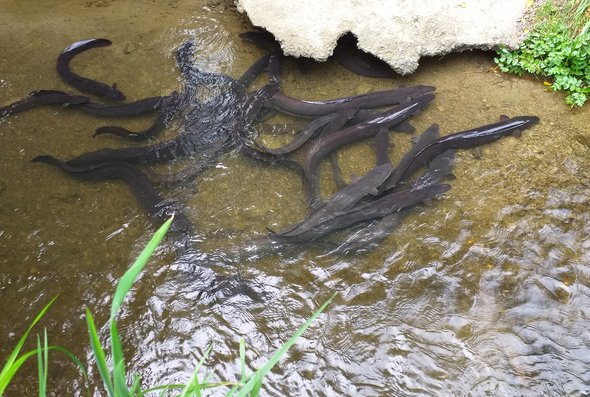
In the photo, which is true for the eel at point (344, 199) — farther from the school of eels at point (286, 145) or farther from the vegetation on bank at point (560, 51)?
the vegetation on bank at point (560, 51)

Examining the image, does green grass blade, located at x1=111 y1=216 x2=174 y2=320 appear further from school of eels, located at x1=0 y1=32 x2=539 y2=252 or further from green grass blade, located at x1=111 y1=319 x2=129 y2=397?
school of eels, located at x1=0 y1=32 x2=539 y2=252

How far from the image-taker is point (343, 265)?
3924 millimetres

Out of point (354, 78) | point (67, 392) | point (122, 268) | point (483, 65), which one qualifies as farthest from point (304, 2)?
point (67, 392)

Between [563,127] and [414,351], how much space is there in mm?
2957

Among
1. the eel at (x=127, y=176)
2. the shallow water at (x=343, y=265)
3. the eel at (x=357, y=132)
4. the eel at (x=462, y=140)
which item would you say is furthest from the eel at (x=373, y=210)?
the eel at (x=127, y=176)

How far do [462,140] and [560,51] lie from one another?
1.51m

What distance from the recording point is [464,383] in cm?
320

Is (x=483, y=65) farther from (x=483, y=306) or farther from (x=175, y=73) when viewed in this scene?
(x=175, y=73)

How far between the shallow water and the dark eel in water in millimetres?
115

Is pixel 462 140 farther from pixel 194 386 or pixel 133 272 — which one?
pixel 133 272

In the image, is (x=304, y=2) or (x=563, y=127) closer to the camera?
(x=563, y=127)

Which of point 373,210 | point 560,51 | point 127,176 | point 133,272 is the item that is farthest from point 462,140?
point 133,272

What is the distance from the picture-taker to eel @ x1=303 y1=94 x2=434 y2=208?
15.4ft

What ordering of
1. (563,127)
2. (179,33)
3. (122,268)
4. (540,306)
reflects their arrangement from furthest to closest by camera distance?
(179,33), (563,127), (122,268), (540,306)
